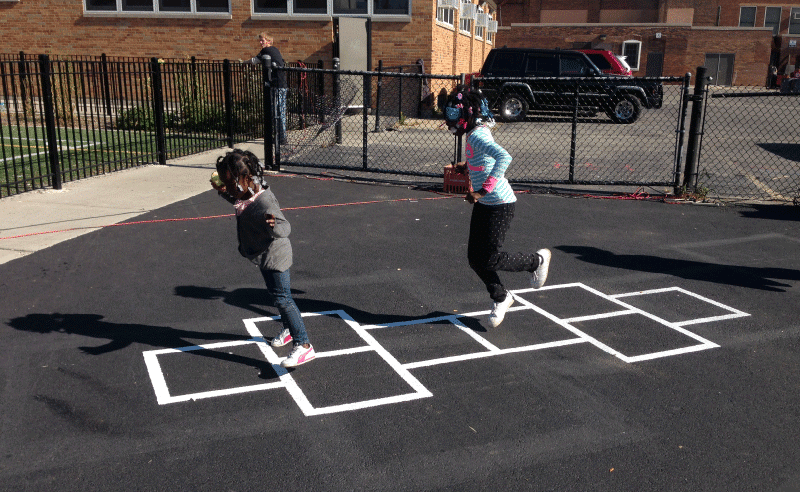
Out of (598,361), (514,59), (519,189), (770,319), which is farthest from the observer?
(514,59)

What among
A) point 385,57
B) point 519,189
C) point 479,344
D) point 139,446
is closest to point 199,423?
point 139,446

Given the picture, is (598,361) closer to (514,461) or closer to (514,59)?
(514,461)

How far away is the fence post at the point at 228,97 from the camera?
12.6 m

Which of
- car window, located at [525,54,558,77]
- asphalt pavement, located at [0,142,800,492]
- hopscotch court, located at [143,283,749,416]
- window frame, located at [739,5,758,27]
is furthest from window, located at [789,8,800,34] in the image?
hopscotch court, located at [143,283,749,416]

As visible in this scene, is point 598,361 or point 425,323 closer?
point 598,361

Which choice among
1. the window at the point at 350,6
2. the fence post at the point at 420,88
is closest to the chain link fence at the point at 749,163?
the fence post at the point at 420,88

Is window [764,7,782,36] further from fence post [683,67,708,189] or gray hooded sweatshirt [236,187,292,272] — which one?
gray hooded sweatshirt [236,187,292,272]

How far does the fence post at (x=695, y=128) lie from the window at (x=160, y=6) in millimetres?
15267

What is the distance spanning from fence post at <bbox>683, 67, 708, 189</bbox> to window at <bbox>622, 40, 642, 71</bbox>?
149 ft

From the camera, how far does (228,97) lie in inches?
506

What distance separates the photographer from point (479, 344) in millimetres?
4953

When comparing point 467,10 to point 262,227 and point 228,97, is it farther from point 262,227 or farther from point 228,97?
point 262,227

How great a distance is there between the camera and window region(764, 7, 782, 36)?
178ft

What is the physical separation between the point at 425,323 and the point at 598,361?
4.41 feet
